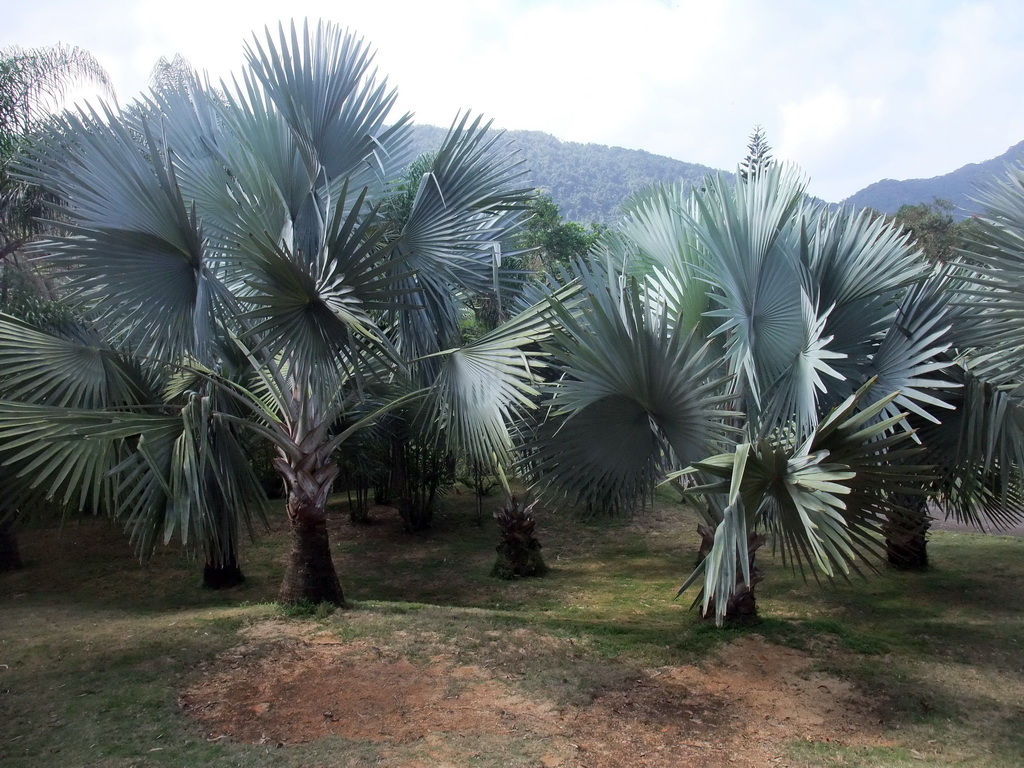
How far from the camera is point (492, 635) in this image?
624cm

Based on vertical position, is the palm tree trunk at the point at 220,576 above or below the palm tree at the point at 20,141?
below

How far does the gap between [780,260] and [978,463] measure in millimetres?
2194

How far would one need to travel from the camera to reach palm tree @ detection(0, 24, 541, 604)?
5.09 meters

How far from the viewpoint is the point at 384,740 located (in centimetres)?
450

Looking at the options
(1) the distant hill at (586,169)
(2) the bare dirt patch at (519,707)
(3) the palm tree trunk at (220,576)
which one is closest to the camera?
(2) the bare dirt patch at (519,707)

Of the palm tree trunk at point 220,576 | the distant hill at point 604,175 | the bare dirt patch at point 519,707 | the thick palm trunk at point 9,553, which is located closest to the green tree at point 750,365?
the bare dirt patch at point 519,707

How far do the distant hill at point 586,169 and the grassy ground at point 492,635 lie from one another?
59.1 metres

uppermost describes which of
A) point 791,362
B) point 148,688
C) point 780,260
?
point 780,260

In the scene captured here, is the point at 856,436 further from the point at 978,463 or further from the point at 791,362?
the point at 978,463

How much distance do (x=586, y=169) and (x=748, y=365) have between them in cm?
7842

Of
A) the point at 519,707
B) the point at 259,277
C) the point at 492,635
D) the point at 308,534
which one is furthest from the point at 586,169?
the point at 519,707

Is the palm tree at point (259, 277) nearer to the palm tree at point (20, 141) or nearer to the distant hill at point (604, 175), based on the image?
the palm tree at point (20, 141)

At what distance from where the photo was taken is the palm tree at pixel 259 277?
5.09 meters

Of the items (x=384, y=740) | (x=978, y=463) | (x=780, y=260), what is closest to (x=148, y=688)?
(x=384, y=740)
